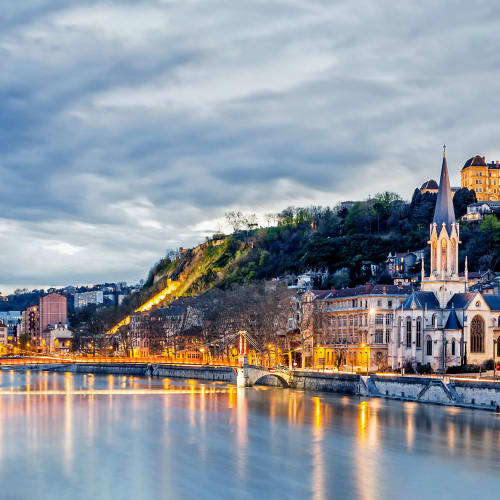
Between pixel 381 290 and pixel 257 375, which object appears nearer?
pixel 257 375

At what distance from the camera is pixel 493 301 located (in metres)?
71.4

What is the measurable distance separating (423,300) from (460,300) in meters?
3.16

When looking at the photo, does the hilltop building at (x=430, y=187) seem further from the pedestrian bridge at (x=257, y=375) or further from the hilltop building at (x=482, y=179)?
the pedestrian bridge at (x=257, y=375)

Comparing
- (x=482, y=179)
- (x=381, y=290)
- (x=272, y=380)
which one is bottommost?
(x=272, y=380)

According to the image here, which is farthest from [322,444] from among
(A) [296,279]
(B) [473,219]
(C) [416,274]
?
(B) [473,219]

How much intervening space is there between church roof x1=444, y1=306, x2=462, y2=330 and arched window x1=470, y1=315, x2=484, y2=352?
1085mm

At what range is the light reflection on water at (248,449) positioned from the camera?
104 ft

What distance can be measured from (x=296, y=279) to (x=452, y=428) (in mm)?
77370

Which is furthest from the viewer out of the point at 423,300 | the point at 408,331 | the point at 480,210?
the point at 480,210

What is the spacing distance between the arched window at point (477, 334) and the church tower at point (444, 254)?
3235mm

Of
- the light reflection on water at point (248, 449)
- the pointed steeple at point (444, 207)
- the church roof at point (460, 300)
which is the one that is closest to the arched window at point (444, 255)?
the pointed steeple at point (444, 207)

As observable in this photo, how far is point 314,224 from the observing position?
162m

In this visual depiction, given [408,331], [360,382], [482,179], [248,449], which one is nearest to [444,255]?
[408,331]

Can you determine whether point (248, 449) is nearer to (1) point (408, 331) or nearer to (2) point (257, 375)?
(2) point (257, 375)
